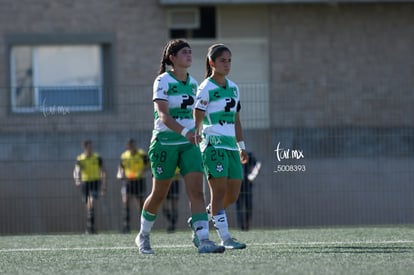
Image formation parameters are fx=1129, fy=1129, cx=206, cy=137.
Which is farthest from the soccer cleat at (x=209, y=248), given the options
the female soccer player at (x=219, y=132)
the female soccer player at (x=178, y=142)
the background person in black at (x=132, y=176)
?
the background person in black at (x=132, y=176)

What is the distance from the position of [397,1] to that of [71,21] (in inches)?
265

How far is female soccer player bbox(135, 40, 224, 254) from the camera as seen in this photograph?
424 inches

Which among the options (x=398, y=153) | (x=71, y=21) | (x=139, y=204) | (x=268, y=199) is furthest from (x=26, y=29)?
(x=398, y=153)

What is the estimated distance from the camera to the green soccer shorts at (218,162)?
36.4ft

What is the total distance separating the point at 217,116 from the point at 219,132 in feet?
0.54

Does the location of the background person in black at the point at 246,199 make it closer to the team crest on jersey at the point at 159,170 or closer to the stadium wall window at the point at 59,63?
the stadium wall window at the point at 59,63

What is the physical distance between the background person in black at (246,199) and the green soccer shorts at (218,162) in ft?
22.0

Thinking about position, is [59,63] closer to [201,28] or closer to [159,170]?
[201,28]

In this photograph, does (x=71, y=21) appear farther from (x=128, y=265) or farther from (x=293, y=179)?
(x=128, y=265)

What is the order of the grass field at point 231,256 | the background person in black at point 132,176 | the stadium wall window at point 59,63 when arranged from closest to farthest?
the grass field at point 231,256 < the background person in black at point 132,176 < the stadium wall window at point 59,63

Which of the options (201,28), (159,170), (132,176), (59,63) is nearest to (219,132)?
(159,170)

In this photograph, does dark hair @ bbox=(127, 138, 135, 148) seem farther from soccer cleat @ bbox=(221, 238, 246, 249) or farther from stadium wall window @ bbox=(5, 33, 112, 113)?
soccer cleat @ bbox=(221, 238, 246, 249)

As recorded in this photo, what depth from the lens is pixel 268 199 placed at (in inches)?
738

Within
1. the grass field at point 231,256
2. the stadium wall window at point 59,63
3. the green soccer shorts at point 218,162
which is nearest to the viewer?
the grass field at point 231,256
